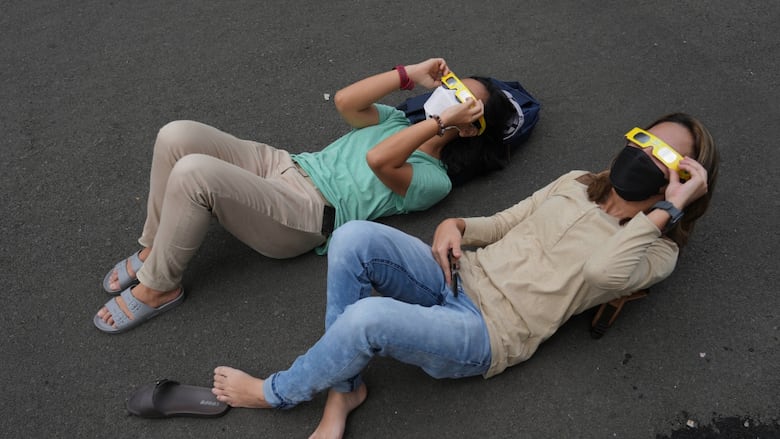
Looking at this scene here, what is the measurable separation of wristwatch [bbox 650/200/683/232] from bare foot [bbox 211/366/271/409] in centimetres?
170

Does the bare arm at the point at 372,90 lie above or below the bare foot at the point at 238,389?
above

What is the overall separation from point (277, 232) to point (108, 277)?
94 cm

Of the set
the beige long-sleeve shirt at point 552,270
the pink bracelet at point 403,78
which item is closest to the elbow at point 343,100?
the pink bracelet at point 403,78

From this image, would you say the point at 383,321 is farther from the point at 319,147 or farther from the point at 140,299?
the point at 319,147

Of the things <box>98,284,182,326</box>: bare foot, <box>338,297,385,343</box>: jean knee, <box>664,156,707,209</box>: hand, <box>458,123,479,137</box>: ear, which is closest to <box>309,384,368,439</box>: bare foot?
<box>338,297,385,343</box>: jean knee

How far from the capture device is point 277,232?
2680mm

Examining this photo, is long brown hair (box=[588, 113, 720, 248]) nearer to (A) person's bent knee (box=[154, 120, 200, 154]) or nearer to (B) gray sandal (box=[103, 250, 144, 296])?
(A) person's bent knee (box=[154, 120, 200, 154])

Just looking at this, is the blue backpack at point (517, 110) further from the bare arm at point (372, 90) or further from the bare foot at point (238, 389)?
the bare foot at point (238, 389)

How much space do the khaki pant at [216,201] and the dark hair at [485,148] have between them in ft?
2.40

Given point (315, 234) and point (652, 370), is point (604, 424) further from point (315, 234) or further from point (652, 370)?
point (315, 234)

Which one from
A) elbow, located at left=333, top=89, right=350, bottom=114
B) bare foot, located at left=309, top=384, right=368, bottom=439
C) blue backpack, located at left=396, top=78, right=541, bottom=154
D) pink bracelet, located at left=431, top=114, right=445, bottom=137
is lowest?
bare foot, located at left=309, top=384, right=368, bottom=439

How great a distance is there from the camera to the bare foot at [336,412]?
7.60ft

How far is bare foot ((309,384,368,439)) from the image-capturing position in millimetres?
2316

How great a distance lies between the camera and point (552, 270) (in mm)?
2248
